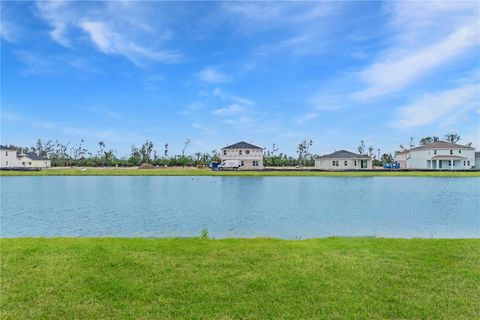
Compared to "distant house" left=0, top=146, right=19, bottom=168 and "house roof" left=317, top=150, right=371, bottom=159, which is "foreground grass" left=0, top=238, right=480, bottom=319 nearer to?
"house roof" left=317, top=150, right=371, bottom=159

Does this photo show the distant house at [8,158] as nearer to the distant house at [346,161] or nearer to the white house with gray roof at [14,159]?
the white house with gray roof at [14,159]

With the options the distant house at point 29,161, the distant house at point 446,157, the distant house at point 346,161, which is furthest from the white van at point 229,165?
the distant house at point 29,161

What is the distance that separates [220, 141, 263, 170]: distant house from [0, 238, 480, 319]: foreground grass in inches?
1980

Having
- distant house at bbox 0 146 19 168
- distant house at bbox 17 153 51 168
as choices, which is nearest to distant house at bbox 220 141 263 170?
distant house at bbox 17 153 51 168

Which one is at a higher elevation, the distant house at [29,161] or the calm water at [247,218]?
the distant house at [29,161]

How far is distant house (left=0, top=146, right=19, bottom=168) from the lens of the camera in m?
64.9

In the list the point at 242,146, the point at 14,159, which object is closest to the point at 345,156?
the point at 242,146

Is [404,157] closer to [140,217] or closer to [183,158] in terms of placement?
[183,158]

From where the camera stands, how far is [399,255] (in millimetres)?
6012

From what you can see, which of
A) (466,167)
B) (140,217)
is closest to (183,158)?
(466,167)

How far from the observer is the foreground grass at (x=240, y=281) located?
399cm

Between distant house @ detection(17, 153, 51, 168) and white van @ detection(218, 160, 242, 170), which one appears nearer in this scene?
white van @ detection(218, 160, 242, 170)

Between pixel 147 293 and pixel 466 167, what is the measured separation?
6340 centimetres

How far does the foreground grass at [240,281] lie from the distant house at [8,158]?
230 feet
